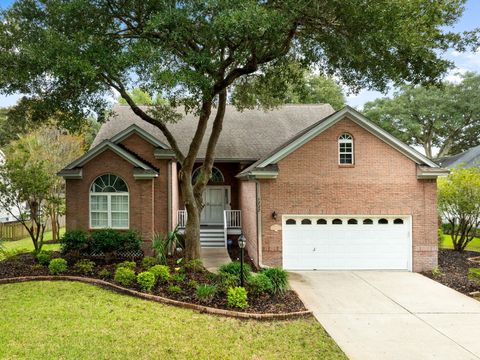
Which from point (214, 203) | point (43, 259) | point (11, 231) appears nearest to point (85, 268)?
point (43, 259)

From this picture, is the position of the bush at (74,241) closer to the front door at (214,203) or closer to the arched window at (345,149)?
the front door at (214,203)

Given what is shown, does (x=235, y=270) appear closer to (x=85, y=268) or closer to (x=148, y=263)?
(x=148, y=263)

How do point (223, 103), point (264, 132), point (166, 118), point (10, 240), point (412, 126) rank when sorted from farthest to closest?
point (412, 126) < point (10, 240) < point (264, 132) < point (166, 118) < point (223, 103)

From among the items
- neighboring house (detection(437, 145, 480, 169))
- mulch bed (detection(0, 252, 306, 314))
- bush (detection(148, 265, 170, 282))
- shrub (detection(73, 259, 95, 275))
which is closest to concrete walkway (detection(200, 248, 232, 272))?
mulch bed (detection(0, 252, 306, 314))

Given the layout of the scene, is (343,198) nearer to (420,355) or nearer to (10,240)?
(420,355)

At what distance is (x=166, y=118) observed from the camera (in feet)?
44.0

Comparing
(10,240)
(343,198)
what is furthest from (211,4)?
(10,240)

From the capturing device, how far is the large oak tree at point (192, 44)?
866cm

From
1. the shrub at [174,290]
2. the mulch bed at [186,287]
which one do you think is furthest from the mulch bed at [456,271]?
the shrub at [174,290]

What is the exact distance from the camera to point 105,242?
12.8 m

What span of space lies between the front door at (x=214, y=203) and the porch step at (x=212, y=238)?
251 cm

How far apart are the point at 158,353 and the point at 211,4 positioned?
8.02 metres

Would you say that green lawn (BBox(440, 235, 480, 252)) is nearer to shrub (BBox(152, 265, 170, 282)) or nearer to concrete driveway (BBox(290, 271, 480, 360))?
concrete driveway (BBox(290, 271, 480, 360))

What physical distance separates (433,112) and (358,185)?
30.2 metres
